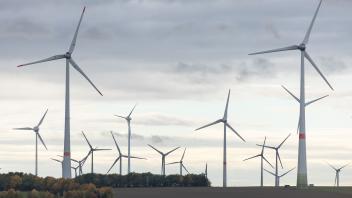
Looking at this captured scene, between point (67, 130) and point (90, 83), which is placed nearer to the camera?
point (90, 83)

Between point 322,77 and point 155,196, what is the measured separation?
3985 centimetres

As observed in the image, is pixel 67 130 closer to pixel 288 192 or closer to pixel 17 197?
pixel 17 197

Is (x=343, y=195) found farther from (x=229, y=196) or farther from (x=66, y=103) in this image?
(x=66, y=103)

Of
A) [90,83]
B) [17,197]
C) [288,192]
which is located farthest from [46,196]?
[288,192]

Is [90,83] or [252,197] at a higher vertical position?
[90,83]

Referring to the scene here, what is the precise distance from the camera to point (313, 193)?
193375mm

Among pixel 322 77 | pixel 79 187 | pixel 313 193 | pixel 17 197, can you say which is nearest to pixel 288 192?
pixel 313 193

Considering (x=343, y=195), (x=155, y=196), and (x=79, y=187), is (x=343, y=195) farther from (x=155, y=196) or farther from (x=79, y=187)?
(x=79, y=187)

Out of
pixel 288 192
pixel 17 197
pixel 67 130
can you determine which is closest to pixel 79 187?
pixel 67 130

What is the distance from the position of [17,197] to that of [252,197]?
44737mm

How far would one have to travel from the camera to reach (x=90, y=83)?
7067 inches

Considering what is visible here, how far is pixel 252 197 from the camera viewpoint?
624ft

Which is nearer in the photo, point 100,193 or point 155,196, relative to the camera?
point 100,193

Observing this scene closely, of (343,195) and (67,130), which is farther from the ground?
(67,130)
